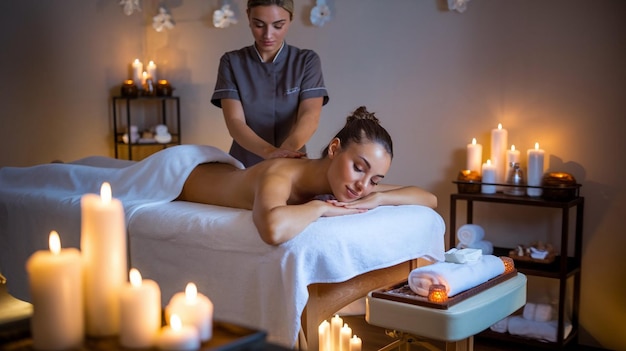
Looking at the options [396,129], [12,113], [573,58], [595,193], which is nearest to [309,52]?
[396,129]

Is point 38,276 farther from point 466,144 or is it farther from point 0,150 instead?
point 0,150

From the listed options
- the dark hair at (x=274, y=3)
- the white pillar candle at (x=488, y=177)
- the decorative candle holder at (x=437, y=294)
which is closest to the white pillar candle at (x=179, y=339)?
the decorative candle holder at (x=437, y=294)

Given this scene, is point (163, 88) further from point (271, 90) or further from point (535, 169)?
point (535, 169)

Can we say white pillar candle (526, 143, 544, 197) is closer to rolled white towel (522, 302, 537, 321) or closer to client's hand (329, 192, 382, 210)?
rolled white towel (522, 302, 537, 321)

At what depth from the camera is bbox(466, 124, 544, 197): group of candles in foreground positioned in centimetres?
302

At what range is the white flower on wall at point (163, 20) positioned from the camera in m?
4.24

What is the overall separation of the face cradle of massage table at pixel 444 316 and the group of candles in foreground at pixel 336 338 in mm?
391

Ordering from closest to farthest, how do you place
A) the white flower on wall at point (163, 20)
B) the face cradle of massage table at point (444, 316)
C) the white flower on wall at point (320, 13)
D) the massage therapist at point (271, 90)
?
the face cradle of massage table at point (444, 316) → the massage therapist at point (271, 90) → the white flower on wall at point (320, 13) → the white flower on wall at point (163, 20)

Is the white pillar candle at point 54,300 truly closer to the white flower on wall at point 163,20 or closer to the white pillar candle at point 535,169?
the white pillar candle at point 535,169

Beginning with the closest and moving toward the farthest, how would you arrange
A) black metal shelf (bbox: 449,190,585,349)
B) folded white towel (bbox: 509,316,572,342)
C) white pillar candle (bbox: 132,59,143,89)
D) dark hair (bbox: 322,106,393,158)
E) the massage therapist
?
dark hair (bbox: 322,106,393,158) → the massage therapist → black metal shelf (bbox: 449,190,585,349) → folded white towel (bbox: 509,316,572,342) → white pillar candle (bbox: 132,59,143,89)

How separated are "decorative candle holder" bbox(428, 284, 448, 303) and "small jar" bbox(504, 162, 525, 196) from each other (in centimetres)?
151

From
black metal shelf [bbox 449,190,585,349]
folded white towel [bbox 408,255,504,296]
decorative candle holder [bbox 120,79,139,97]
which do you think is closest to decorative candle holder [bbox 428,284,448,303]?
folded white towel [bbox 408,255,504,296]

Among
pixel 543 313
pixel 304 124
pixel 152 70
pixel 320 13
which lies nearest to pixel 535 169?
pixel 543 313

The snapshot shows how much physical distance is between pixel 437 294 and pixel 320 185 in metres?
0.52
